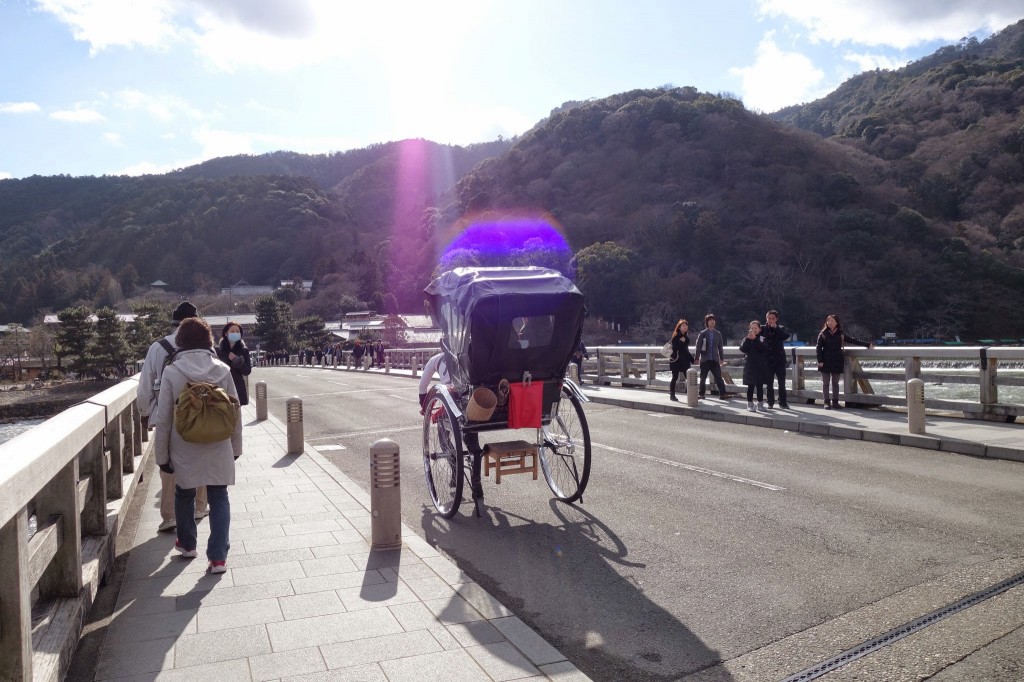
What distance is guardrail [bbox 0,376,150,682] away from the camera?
274 centimetres

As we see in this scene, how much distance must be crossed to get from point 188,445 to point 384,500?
1.51 metres

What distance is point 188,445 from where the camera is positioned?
5.10 m

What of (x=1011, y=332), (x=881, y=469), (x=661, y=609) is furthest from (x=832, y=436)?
(x=1011, y=332)

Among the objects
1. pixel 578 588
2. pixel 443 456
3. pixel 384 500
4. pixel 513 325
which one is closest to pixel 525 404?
pixel 513 325

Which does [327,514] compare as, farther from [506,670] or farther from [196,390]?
[506,670]

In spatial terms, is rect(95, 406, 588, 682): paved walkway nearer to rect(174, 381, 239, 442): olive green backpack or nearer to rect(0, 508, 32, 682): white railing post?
rect(0, 508, 32, 682): white railing post

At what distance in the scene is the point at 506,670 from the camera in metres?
3.57

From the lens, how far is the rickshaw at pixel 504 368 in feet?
21.4

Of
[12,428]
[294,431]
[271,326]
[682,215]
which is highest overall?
[682,215]

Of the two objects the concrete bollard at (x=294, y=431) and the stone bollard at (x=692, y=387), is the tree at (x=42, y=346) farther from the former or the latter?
the stone bollard at (x=692, y=387)

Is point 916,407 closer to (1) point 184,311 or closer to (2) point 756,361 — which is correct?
(2) point 756,361

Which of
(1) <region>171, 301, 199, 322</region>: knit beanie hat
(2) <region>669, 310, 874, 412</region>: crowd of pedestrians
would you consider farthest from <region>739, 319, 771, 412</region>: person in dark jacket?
(1) <region>171, 301, 199, 322</region>: knit beanie hat

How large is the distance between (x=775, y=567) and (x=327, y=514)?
4.05m

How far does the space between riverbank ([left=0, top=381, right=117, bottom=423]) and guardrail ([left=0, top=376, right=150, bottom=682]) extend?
65.1 meters
